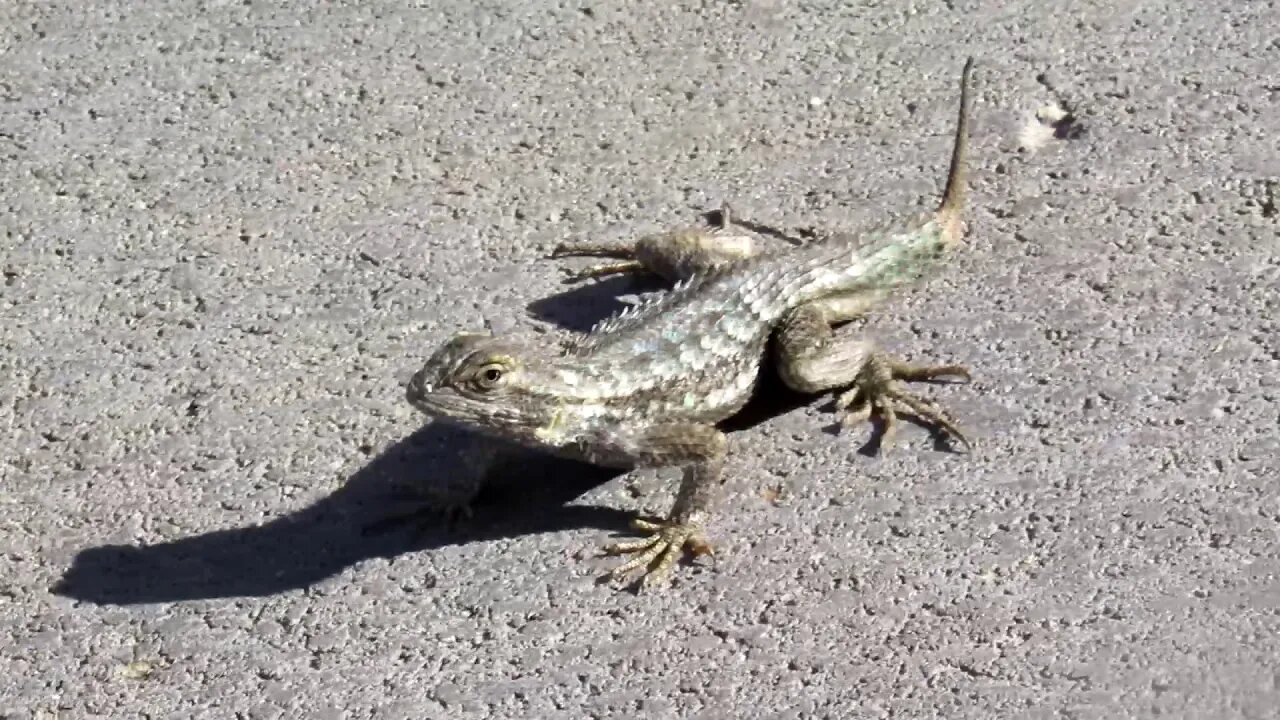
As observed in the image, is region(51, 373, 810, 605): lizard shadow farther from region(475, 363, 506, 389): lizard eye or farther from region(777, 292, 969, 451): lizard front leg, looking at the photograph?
region(475, 363, 506, 389): lizard eye

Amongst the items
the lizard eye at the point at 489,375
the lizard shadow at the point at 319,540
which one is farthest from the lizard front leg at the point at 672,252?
the lizard eye at the point at 489,375

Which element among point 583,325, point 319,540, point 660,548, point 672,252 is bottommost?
point 319,540

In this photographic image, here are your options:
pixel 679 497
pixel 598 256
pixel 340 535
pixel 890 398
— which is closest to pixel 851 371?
pixel 890 398

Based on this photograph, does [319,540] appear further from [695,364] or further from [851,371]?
[851,371]

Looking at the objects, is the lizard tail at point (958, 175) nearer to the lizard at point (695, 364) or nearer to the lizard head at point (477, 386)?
the lizard at point (695, 364)

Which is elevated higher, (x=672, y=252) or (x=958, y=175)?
(x=958, y=175)

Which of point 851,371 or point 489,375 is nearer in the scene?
point 489,375

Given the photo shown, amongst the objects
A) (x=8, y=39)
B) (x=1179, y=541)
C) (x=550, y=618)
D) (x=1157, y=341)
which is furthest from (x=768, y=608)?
(x=8, y=39)
